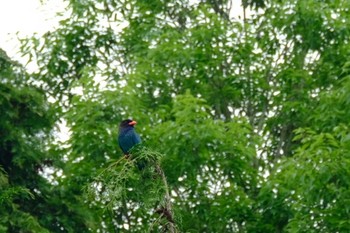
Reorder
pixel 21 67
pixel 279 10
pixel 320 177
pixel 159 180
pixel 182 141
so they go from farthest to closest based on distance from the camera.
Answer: pixel 279 10 → pixel 21 67 → pixel 182 141 → pixel 320 177 → pixel 159 180

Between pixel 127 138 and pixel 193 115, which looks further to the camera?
pixel 193 115

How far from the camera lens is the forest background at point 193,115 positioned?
17719mm

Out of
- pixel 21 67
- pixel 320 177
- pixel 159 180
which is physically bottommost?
pixel 159 180

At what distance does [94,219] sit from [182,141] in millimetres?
1889

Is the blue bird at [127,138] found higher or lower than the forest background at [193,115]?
lower

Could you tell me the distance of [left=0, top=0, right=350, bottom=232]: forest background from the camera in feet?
58.1

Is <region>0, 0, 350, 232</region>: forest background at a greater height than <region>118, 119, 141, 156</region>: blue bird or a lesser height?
greater

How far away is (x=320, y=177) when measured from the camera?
16.2 m

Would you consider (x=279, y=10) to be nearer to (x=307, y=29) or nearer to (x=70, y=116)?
(x=307, y=29)

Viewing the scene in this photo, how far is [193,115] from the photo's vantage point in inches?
723

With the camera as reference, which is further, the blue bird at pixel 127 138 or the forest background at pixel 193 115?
the forest background at pixel 193 115

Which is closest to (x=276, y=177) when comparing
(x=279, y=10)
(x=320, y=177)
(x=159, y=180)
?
(x=320, y=177)

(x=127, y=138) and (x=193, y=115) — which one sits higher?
(x=193, y=115)

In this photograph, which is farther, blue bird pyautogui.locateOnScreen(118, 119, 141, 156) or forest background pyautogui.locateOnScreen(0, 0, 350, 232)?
forest background pyautogui.locateOnScreen(0, 0, 350, 232)
